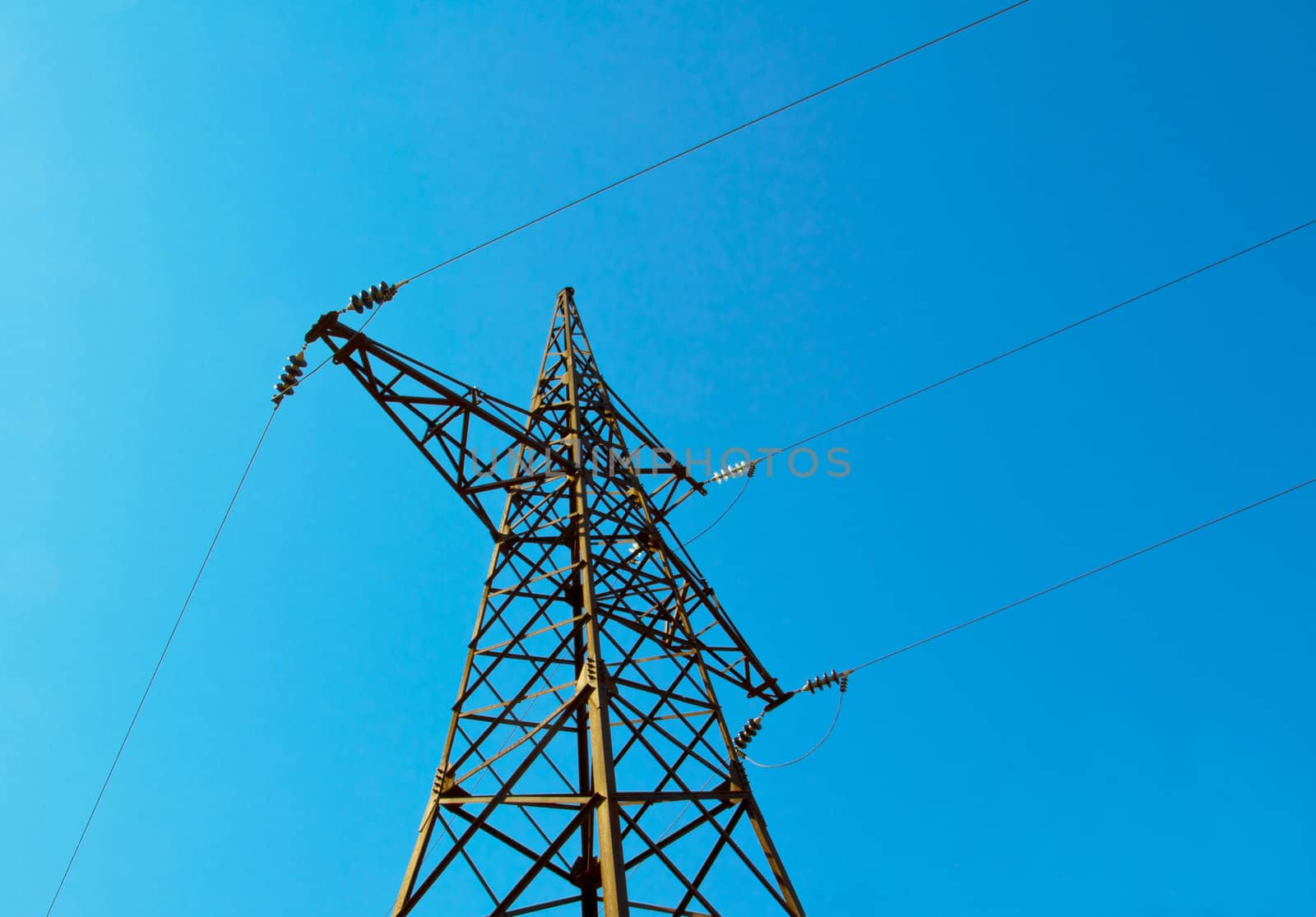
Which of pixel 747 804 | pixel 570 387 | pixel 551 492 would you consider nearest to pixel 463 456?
pixel 551 492

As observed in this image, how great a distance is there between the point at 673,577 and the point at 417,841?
491cm

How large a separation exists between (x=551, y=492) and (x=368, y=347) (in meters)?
3.39

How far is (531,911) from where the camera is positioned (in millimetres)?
7633

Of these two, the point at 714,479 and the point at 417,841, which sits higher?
the point at 714,479

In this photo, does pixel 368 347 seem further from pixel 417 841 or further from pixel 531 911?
pixel 531 911

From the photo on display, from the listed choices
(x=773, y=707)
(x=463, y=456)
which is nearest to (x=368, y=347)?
→ (x=463, y=456)

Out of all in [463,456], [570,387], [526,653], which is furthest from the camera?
[570,387]

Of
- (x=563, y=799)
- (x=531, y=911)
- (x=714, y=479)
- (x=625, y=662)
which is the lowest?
(x=531, y=911)

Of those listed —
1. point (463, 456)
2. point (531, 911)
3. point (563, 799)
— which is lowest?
point (531, 911)

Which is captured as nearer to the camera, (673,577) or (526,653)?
(526,653)

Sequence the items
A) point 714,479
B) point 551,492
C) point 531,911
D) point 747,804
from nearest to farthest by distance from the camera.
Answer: point 531,911 < point 747,804 < point 551,492 < point 714,479

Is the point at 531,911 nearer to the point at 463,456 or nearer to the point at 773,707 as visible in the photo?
the point at 773,707

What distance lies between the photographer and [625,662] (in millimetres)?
10117

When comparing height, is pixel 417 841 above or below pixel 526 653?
below
